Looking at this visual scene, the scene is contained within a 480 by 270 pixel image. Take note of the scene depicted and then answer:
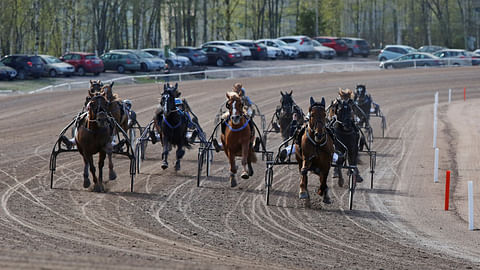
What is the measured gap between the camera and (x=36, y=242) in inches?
387

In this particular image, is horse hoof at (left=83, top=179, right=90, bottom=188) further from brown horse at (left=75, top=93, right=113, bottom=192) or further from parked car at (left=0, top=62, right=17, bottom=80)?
parked car at (left=0, top=62, right=17, bottom=80)

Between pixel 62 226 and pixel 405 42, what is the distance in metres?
71.1

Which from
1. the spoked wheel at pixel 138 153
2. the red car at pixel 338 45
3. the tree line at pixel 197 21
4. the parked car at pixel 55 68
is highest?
the tree line at pixel 197 21

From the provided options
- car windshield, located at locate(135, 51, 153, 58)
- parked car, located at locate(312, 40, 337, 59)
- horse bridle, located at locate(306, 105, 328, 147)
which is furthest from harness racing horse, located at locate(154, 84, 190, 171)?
parked car, located at locate(312, 40, 337, 59)

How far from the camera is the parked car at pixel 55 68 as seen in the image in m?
41.0

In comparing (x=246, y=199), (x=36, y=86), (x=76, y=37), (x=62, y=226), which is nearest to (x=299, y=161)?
(x=246, y=199)

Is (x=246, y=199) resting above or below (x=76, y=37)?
below

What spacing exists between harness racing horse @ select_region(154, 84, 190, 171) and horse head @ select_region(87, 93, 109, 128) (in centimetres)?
228

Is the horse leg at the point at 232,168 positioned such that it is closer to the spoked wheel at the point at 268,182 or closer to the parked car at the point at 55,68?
the spoked wheel at the point at 268,182

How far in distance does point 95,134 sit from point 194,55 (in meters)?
35.6

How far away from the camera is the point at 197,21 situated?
75.5 meters

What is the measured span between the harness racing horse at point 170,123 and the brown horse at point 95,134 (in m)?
2.05

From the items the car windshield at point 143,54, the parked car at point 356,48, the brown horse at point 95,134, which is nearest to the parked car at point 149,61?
the car windshield at point 143,54

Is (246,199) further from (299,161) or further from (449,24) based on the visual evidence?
(449,24)
